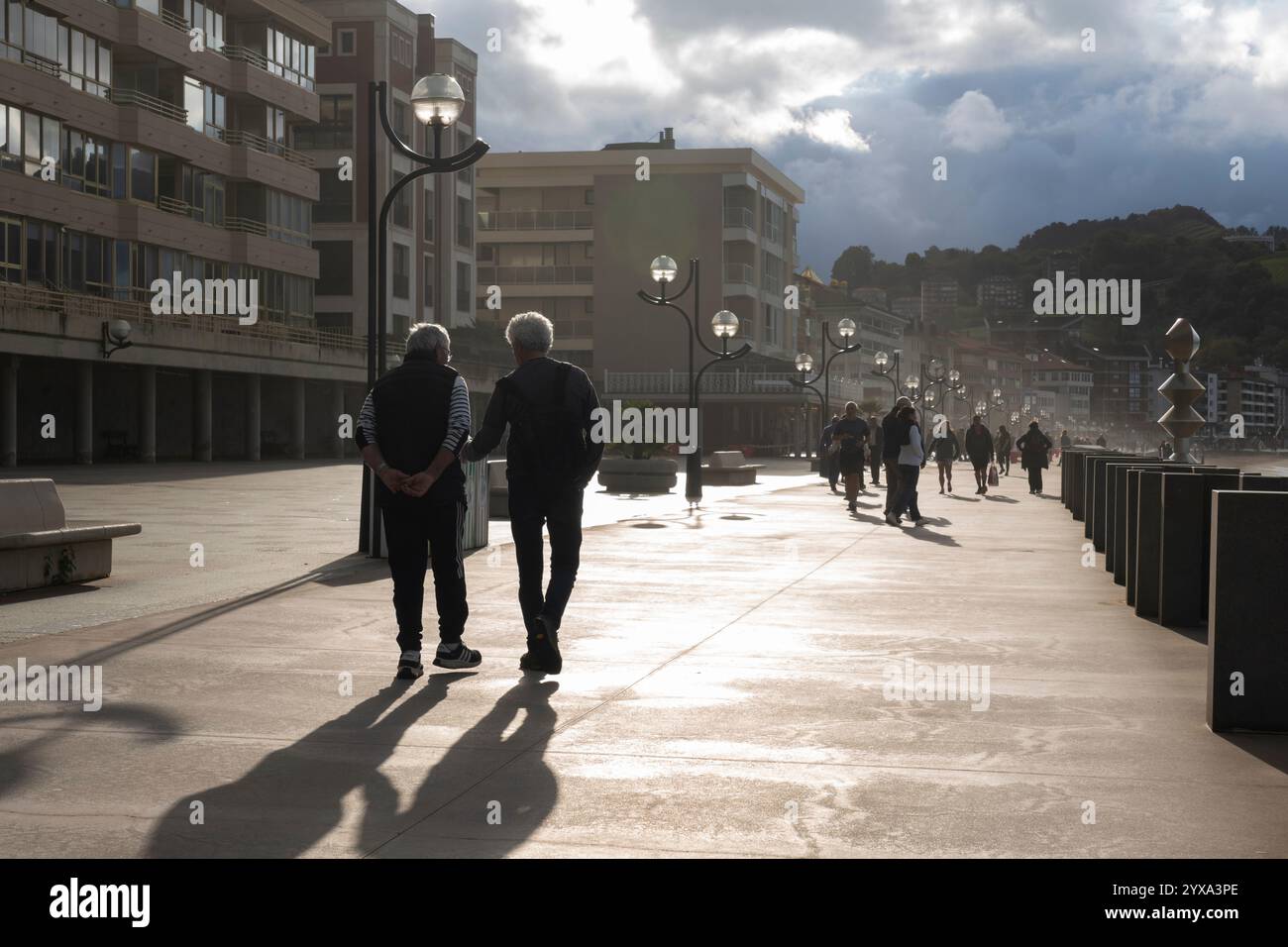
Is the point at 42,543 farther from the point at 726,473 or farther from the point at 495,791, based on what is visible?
the point at 726,473

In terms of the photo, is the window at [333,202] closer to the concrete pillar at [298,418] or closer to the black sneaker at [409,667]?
the concrete pillar at [298,418]

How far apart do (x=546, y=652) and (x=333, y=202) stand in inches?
2414

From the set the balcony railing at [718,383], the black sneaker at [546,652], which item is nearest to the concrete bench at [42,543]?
the black sneaker at [546,652]

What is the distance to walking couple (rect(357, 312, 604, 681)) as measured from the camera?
7.64m

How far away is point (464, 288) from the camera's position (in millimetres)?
75812

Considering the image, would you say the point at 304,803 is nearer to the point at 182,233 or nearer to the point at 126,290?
the point at 126,290

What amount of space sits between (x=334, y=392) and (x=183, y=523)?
131 ft

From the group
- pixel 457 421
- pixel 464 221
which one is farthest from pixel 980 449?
pixel 464 221

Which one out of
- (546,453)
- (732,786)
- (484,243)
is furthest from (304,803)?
(484,243)

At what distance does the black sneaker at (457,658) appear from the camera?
7766 mm

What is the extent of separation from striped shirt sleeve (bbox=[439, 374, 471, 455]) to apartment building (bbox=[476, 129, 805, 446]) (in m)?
75.7

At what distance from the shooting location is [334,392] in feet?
189

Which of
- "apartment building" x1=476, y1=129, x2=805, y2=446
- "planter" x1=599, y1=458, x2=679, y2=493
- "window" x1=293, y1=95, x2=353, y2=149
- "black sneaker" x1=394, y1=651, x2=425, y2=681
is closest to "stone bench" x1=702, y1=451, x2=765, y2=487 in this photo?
"planter" x1=599, y1=458, x2=679, y2=493

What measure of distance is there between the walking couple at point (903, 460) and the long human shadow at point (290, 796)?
15.7 m
